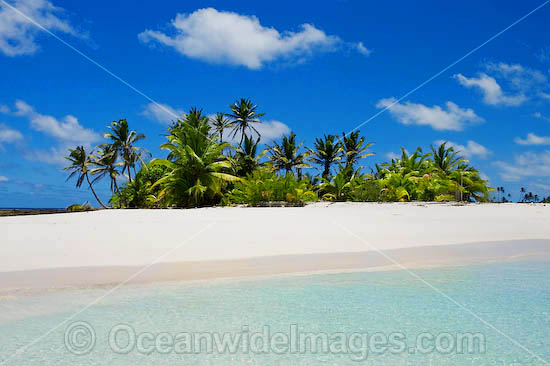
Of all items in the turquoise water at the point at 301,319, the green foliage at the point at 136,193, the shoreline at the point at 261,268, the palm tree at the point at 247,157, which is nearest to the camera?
the turquoise water at the point at 301,319

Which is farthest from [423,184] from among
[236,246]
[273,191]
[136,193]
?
[136,193]

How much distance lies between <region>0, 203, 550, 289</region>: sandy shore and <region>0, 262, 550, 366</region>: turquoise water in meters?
0.62

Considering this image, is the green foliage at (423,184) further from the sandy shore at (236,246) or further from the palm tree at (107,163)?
the palm tree at (107,163)

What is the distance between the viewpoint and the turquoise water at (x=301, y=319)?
214cm

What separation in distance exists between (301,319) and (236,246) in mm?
3018

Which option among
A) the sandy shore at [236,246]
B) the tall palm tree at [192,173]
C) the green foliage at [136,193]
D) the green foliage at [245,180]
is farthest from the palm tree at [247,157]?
the sandy shore at [236,246]

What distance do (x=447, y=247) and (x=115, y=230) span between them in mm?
5797

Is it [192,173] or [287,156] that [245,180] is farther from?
[287,156]

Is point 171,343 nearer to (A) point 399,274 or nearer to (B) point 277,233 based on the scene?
(A) point 399,274

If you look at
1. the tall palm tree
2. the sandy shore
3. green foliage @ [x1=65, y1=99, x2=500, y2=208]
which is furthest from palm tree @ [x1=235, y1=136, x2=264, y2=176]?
the sandy shore

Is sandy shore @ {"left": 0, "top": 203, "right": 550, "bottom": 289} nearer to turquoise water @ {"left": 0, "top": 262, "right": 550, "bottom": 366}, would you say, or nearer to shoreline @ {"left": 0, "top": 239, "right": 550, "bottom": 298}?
shoreline @ {"left": 0, "top": 239, "right": 550, "bottom": 298}

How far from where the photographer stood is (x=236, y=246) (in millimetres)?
5715

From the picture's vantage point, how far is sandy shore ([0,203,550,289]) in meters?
4.29

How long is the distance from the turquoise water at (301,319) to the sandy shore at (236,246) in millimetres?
619
